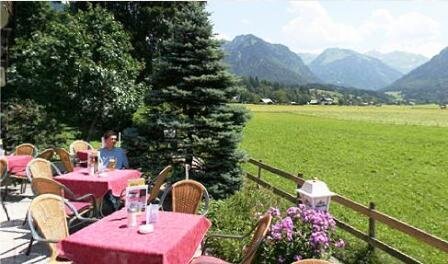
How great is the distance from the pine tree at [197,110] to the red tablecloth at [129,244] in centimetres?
551

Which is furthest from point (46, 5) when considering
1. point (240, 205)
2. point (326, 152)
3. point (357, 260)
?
point (357, 260)

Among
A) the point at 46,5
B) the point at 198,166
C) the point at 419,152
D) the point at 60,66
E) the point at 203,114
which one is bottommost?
the point at 419,152

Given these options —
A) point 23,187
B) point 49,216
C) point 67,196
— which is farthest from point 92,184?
point 23,187

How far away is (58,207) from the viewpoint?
5711mm

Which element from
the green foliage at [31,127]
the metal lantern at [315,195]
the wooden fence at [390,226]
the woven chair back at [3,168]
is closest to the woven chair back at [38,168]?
the woven chair back at [3,168]

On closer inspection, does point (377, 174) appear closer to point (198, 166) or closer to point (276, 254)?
point (198, 166)

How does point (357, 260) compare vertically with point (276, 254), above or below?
below

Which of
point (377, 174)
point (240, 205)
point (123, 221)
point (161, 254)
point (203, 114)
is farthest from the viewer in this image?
point (377, 174)

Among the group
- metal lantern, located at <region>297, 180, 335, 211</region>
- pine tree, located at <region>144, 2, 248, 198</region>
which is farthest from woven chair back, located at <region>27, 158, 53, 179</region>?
metal lantern, located at <region>297, 180, 335, 211</region>

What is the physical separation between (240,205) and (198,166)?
2648 mm

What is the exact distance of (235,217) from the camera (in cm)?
826

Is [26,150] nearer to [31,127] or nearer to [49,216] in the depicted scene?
[31,127]

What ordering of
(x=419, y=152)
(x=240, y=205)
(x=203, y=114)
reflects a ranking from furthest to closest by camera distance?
(x=419, y=152)
(x=203, y=114)
(x=240, y=205)

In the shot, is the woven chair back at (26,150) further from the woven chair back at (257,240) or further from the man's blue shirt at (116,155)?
the woven chair back at (257,240)
